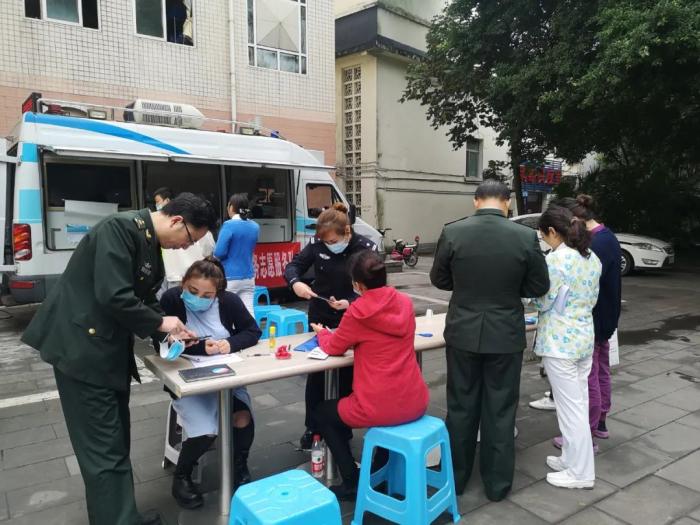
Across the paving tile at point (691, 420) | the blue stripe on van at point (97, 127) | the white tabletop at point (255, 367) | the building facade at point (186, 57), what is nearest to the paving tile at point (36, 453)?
the white tabletop at point (255, 367)

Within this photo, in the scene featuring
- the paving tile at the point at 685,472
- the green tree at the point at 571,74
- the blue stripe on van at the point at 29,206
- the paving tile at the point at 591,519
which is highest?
the green tree at the point at 571,74

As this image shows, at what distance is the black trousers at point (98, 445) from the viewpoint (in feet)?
7.73

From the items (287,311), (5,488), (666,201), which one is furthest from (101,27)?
(666,201)

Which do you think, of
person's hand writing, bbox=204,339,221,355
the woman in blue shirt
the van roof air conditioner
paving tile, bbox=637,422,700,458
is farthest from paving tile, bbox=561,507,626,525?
the van roof air conditioner

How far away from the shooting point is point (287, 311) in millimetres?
5809

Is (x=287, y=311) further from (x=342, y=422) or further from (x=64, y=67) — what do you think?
(x=64, y=67)

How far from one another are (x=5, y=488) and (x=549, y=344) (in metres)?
3.25

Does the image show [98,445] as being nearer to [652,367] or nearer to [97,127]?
[652,367]

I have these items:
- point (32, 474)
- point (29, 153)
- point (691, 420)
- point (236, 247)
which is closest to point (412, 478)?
point (32, 474)

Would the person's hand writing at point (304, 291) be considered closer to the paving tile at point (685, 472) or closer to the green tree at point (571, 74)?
the paving tile at point (685, 472)

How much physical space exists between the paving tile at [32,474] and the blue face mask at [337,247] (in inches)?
84.3

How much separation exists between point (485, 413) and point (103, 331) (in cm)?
201

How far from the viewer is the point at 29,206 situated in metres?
6.36

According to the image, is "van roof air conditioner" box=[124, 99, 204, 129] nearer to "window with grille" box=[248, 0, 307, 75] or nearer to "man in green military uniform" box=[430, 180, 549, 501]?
"window with grille" box=[248, 0, 307, 75]
